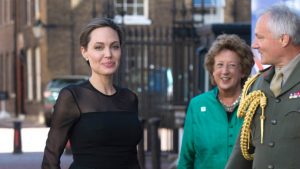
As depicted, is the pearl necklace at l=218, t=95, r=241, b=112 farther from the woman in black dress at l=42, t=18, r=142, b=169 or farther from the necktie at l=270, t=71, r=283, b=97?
the necktie at l=270, t=71, r=283, b=97

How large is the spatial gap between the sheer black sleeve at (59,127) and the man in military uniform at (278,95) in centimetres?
91

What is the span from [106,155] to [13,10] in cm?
3144

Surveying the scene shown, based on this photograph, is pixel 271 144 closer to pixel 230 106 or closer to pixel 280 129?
pixel 280 129

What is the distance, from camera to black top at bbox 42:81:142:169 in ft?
13.3

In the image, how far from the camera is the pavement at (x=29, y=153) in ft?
44.9

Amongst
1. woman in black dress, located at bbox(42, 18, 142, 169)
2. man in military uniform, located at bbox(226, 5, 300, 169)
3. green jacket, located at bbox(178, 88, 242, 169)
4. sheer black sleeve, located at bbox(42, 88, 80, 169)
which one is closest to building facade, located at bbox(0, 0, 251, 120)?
green jacket, located at bbox(178, 88, 242, 169)

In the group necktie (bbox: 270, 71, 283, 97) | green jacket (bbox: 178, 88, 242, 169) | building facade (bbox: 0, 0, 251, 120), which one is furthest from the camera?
building facade (bbox: 0, 0, 251, 120)

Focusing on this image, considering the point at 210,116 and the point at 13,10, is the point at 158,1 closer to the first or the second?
the point at 13,10

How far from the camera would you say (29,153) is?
16344mm

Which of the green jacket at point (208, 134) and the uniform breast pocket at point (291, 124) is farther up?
the uniform breast pocket at point (291, 124)

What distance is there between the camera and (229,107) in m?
5.02

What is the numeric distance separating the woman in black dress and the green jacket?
858 millimetres

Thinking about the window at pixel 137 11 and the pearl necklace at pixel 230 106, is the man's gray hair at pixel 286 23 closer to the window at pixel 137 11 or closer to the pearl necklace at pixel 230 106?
the pearl necklace at pixel 230 106

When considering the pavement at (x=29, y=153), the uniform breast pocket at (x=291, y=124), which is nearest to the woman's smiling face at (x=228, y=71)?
the uniform breast pocket at (x=291, y=124)
